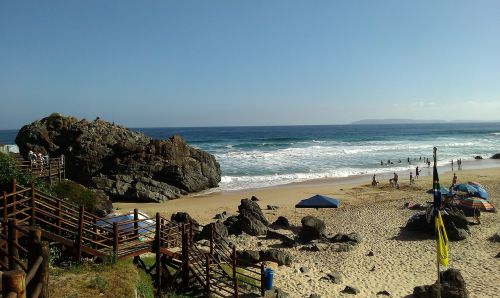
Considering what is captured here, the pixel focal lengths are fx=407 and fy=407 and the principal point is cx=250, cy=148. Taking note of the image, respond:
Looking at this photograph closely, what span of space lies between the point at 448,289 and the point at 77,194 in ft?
61.6

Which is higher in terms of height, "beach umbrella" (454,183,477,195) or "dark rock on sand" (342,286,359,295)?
"beach umbrella" (454,183,477,195)

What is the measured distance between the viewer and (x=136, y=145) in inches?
1535

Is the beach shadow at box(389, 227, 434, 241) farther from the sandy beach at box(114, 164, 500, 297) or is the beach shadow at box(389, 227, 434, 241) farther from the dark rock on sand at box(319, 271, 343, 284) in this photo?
the dark rock on sand at box(319, 271, 343, 284)

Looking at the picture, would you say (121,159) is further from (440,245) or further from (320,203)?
(440,245)

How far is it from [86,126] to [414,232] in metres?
32.4

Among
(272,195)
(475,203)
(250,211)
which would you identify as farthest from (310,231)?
(272,195)

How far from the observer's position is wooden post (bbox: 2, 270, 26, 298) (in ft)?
13.3

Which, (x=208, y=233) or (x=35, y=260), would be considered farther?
(x=208, y=233)

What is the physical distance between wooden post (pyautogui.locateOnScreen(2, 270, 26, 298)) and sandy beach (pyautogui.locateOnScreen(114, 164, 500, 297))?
11352 mm

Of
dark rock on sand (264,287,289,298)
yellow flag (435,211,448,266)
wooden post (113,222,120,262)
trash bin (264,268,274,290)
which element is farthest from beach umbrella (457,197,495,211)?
wooden post (113,222,120,262)

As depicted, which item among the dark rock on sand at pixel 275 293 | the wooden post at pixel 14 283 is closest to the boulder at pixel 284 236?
the dark rock on sand at pixel 275 293

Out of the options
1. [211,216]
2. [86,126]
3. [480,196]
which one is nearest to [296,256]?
[211,216]

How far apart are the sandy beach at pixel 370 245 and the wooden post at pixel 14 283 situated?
11.4 metres

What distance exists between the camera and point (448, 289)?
1318cm
